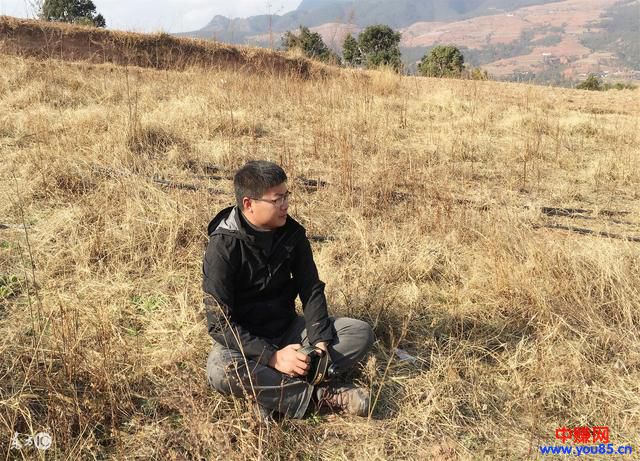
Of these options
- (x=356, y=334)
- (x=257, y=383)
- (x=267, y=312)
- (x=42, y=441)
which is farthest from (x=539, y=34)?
(x=42, y=441)

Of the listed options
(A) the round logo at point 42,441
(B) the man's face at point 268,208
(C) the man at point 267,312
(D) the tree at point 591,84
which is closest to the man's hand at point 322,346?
(C) the man at point 267,312

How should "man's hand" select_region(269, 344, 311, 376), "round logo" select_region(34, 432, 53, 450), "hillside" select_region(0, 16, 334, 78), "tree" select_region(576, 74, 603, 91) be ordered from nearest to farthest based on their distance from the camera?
"round logo" select_region(34, 432, 53, 450), "man's hand" select_region(269, 344, 311, 376), "hillside" select_region(0, 16, 334, 78), "tree" select_region(576, 74, 603, 91)

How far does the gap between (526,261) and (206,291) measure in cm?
191

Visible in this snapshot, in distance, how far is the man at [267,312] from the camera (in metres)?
1.83

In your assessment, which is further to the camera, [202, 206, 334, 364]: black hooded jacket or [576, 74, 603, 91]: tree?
[576, 74, 603, 91]: tree

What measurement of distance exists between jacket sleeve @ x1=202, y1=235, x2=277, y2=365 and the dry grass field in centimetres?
23

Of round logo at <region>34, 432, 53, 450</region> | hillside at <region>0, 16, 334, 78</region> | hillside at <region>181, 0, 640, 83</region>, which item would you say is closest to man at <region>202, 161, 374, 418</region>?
round logo at <region>34, 432, 53, 450</region>

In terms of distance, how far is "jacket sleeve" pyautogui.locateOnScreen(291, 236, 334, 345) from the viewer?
6.40ft

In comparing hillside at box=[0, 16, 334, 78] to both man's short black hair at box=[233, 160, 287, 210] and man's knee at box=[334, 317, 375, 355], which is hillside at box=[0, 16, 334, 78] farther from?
man's knee at box=[334, 317, 375, 355]

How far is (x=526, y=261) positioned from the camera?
2.77 metres

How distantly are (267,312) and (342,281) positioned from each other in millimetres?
865

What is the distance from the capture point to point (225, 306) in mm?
1834

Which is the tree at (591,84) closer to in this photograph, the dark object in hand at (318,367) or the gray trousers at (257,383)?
the dark object in hand at (318,367)

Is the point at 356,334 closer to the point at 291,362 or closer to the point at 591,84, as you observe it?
the point at 291,362
